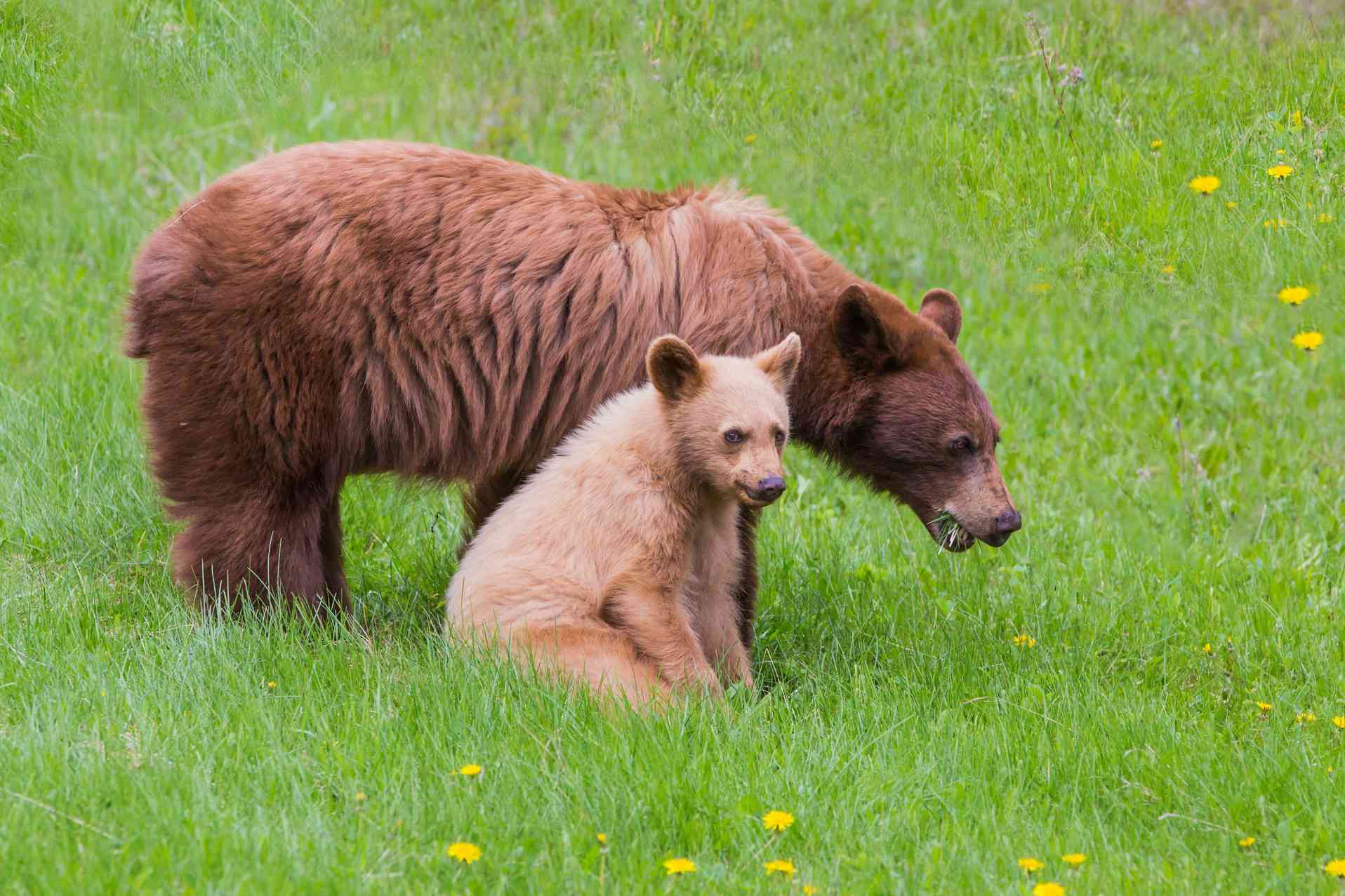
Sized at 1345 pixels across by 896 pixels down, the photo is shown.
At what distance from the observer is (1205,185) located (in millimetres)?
5680

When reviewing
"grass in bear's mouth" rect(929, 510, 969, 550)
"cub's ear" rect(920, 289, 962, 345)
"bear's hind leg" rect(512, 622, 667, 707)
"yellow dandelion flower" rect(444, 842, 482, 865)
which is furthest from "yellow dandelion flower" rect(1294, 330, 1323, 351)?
"yellow dandelion flower" rect(444, 842, 482, 865)

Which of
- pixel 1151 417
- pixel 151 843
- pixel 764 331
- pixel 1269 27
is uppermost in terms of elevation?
pixel 1269 27

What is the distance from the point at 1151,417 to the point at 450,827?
6177 mm

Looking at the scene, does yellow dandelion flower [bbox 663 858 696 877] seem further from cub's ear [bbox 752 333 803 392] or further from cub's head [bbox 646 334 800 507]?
cub's ear [bbox 752 333 803 392]

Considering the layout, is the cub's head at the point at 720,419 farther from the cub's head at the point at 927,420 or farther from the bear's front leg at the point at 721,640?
the cub's head at the point at 927,420

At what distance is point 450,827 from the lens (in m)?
3.79

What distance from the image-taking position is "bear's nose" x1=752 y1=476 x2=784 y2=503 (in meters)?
4.84

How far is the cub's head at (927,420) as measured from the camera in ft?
18.8

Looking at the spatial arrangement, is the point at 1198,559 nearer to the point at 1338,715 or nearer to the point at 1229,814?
the point at 1338,715

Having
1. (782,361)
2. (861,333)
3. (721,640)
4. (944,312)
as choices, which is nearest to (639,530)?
(721,640)

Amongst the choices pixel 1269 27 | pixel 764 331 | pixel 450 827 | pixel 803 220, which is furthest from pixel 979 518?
pixel 803 220

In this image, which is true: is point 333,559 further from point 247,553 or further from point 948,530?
point 948,530

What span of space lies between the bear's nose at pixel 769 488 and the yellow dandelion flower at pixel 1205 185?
2131 mm

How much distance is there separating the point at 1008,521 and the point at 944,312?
1004mm
